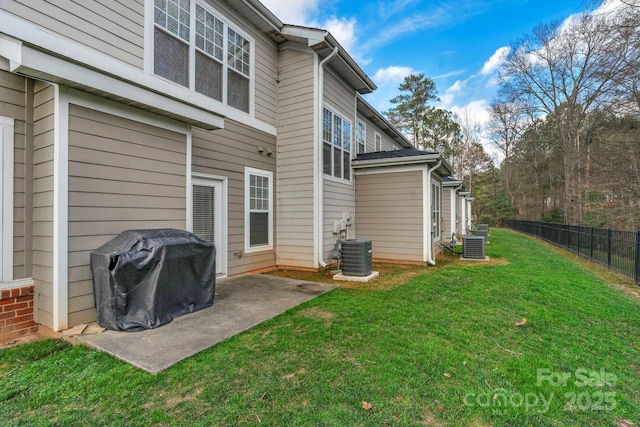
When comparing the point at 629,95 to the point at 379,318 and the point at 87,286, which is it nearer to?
the point at 379,318

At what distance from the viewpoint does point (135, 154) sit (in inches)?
149

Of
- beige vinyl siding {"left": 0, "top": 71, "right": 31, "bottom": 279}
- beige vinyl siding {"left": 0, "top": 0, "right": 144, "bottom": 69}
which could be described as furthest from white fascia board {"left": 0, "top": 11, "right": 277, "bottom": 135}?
beige vinyl siding {"left": 0, "top": 71, "right": 31, "bottom": 279}

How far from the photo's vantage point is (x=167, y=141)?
4156mm

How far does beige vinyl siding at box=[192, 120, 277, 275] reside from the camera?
524 cm

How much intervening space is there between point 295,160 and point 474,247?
6.04 m

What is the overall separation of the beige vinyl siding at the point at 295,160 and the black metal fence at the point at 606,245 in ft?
23.4

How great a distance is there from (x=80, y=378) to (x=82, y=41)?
3.96 meters

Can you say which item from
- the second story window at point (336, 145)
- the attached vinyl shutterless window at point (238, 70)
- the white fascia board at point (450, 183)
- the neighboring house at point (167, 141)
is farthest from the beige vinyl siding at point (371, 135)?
the attached vinyl shutterless window at point (238, 70)

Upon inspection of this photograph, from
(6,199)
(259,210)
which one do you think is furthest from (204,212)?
(6,199)

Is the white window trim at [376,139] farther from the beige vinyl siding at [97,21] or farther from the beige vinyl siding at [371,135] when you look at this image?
the beige vinyl siding at [97,21]

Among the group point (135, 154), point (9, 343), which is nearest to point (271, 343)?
point (9, 343)

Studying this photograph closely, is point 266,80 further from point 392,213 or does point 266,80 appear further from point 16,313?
point 16,313

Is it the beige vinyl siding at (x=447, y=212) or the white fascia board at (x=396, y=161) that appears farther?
the beige vinyl siding at (x=447, y=212)

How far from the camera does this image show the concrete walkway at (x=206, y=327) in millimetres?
2625
